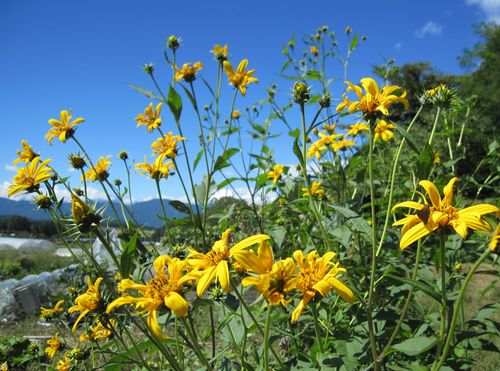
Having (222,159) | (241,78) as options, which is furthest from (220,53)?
(222,159)

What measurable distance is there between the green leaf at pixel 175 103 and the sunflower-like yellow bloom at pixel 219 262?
75cm

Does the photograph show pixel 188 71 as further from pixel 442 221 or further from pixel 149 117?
pixel 442 221

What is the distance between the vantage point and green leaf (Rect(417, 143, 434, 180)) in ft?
3.67

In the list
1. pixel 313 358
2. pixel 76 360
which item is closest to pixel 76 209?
pixel 313 358

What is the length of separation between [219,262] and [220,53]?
1758 millimetres

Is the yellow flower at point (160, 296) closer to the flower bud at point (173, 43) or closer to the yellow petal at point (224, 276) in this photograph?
the yellow petal at point (224, 276)

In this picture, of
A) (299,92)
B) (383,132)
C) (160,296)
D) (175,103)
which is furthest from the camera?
(383,132)

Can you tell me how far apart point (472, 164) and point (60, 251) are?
44.5 ft

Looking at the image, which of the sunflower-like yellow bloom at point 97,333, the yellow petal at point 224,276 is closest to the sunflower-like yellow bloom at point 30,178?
the sunflower-like yellow bloom at point 97,333

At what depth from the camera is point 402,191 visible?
2.34 m

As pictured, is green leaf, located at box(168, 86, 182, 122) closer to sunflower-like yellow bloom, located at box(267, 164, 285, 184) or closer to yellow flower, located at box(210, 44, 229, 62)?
yellow flower, located at box(210, 44, 229, 62)

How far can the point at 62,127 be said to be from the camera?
226 centimetres

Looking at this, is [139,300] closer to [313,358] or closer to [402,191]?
[313,358]

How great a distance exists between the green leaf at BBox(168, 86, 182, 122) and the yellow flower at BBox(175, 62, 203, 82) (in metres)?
0.65
